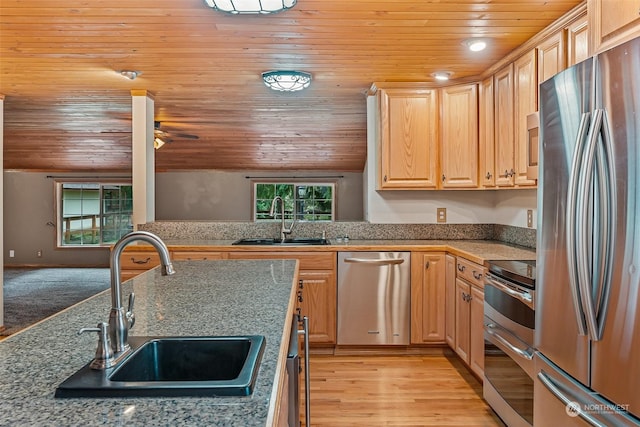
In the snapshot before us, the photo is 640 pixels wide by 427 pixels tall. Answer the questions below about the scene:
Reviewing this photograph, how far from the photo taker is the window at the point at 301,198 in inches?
313

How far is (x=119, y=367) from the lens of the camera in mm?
999

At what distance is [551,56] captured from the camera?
2.61 metres

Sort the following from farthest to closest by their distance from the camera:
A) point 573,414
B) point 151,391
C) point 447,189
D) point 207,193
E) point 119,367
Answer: point 207,193 < point 447,189 < point 573,414 < point 119,367 < point 151,391

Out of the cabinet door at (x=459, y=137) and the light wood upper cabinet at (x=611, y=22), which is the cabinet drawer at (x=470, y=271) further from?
the light wood upper cabinet at (x=611, y=22)

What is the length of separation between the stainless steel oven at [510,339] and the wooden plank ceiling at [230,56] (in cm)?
142

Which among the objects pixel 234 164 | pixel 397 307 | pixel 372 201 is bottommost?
pixel 397 307

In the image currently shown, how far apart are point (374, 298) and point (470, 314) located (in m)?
0.79

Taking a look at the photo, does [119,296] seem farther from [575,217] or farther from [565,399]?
[565,399]

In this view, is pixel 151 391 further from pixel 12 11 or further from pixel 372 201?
pixel 372 201

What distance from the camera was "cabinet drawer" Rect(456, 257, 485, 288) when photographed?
281cm

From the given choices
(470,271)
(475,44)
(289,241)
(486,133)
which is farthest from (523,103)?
(289,241)

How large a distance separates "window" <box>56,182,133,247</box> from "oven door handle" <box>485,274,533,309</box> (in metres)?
7.64

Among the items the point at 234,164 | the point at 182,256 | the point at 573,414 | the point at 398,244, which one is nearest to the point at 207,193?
the point at 234,164

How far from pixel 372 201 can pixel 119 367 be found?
3234mm
